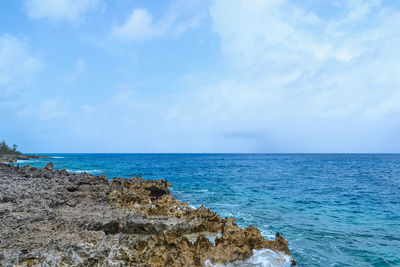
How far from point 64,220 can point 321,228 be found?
11.3 metres

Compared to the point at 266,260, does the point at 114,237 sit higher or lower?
higher

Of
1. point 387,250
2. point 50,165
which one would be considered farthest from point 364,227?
point 50,165

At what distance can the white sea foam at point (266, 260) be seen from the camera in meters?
6.70

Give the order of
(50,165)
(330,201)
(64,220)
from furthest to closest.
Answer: (50,165), (330,201), (64,220)

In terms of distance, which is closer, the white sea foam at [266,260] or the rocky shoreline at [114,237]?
the rocky shoreline at [114,237]

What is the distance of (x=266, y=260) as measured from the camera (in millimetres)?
7027

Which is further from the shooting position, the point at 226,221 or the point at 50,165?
the point at 50,165

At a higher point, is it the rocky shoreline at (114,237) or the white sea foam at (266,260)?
the rocky shoreline at (114,237)

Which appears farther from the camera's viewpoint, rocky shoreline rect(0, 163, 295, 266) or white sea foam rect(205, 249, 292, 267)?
white sea foam rect(205, 249, 292, 267)

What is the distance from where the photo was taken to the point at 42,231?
282 inches

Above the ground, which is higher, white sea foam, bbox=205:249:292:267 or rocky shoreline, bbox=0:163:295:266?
rocky shoreline, bbox=0:163:295:266

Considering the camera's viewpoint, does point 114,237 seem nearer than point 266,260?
Yes

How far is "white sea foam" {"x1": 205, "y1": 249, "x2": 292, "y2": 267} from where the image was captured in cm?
670

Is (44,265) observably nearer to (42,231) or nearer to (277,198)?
(42,231)
